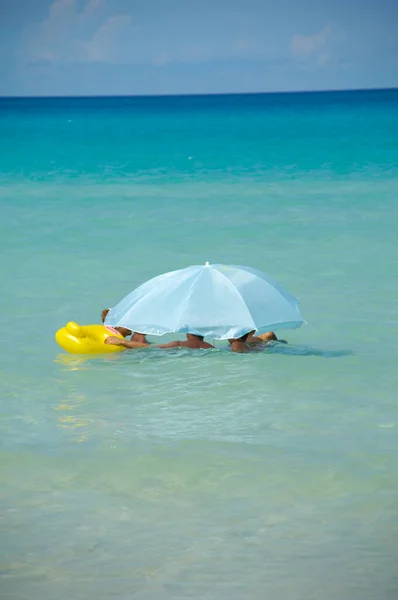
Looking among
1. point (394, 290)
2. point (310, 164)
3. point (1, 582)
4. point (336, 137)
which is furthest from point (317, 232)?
point (336, 137)

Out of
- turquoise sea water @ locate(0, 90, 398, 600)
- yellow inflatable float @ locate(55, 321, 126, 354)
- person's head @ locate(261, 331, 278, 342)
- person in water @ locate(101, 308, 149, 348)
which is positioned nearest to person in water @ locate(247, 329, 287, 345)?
person's head @ locate(261, 331, 278, 342)

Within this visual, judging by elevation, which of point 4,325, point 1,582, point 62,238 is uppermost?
point 62,238

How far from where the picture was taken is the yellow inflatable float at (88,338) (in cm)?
760

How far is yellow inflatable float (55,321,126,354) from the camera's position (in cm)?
760

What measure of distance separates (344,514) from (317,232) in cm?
918

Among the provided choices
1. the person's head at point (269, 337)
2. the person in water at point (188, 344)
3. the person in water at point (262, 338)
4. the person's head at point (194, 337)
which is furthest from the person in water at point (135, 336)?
the person's head at point (269, 337)

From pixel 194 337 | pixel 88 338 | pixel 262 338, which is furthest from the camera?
pixel 262 338

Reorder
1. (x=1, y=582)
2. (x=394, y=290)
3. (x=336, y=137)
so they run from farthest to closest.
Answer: (x=336, y=137), (x=394, y=290), (x=1, y=582)

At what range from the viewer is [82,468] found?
5.73 metres

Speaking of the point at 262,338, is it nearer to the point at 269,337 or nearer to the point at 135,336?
the point at 269,337

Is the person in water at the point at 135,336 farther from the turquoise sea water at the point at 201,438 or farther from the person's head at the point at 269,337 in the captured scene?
the person's head at the point at 269,337

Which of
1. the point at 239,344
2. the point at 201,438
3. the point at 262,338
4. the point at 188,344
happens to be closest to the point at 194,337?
the point at 188,344

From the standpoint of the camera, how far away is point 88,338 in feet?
25.0

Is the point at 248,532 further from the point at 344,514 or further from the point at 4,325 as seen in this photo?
the point at 4,325
